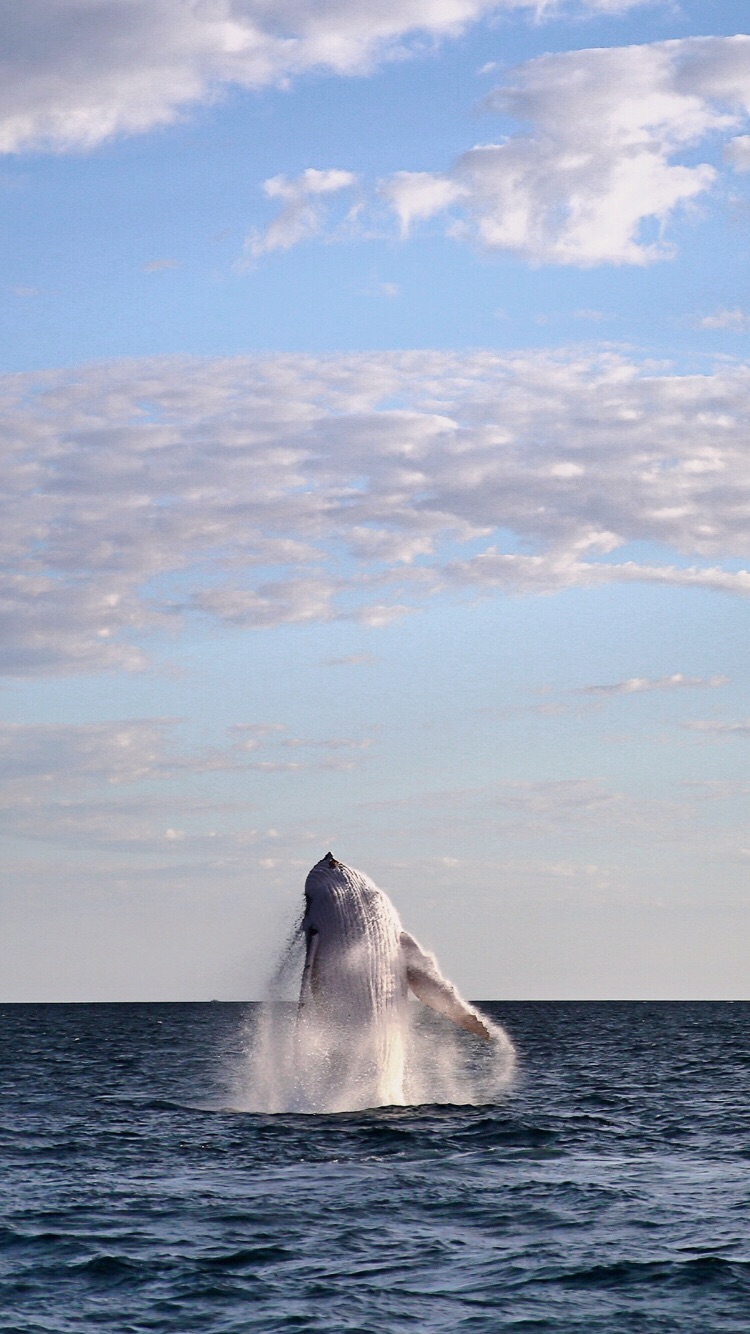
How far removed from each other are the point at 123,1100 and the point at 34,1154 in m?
11.5

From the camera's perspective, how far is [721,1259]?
18406mm

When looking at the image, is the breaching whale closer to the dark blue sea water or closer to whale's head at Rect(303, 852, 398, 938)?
whale's head at Rect(303, 852, 398, 938)

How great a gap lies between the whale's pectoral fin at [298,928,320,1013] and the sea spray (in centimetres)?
2

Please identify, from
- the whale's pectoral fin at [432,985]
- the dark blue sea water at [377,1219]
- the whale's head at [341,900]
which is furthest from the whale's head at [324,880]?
the dark blue sea water at [377,1219]

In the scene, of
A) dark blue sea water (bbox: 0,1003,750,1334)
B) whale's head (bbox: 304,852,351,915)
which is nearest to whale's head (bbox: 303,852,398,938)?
whale's head (bbox: 304,852,351,915)

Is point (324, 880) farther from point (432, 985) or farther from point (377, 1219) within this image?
point (377, 1219)

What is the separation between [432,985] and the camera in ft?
96.7

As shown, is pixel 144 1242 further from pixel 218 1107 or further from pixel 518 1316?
pixel 218 1107

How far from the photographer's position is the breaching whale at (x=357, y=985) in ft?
93.1

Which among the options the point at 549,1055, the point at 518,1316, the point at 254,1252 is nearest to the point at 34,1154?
the point at 254,1252

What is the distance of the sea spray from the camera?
28.4m

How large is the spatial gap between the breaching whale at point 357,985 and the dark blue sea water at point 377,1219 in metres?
1.42

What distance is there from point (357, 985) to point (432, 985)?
1844 mm

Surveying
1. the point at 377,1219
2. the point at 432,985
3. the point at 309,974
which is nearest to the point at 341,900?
the point at 309,974
